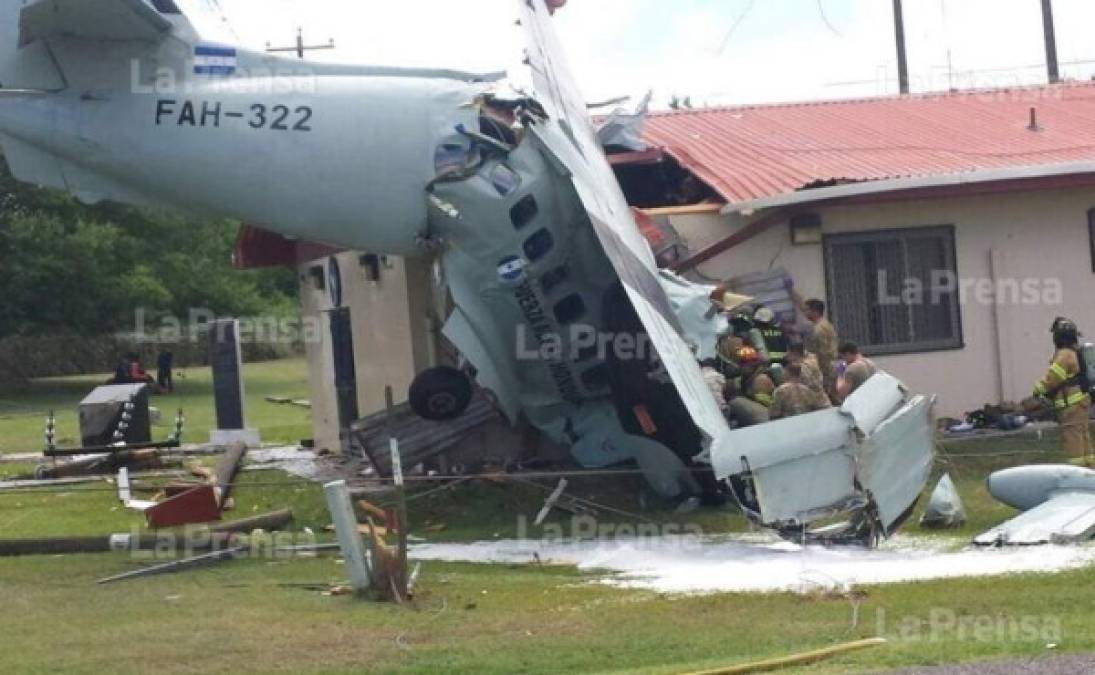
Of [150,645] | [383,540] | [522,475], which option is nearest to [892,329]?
[522,475]

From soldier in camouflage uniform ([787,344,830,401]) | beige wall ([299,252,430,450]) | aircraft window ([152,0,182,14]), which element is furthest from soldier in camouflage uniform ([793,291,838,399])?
aircraft window ([152,0,182,14])

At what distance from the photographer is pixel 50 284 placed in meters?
57.0

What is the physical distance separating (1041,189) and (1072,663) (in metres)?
14.6

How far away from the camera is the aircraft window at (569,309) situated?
17922mm

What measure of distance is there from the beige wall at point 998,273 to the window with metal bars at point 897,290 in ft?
0.43

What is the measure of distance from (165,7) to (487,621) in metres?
7.35

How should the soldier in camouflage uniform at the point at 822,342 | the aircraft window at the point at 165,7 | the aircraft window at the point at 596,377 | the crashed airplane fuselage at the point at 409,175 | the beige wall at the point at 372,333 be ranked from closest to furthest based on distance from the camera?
the crashed airplane fuselage at the point at 409,175 < the aircraft window at the point at 165,7 < the aircraft window at the point at 596,377 < the soldier in camouflage uniform at the point at 822,342 < the beige wall at the point at 372,333

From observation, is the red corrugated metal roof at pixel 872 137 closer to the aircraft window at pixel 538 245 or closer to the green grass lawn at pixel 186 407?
the aircraft window at pixel 538 245

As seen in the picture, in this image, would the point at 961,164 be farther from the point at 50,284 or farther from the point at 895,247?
the point at 50,284

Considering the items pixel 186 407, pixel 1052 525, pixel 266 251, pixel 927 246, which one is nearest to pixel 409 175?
pixel 1052 525

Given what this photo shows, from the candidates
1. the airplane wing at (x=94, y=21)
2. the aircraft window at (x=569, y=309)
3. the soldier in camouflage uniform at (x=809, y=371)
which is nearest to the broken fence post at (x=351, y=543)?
the aircraft window at (x=569, y=309)

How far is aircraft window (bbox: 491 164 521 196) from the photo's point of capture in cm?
1730

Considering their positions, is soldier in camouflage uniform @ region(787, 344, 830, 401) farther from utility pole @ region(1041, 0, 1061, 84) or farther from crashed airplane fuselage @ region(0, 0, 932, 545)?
utility pole @ region(1041, 0, 1061, 84)

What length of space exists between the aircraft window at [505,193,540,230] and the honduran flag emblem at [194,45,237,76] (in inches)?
115
